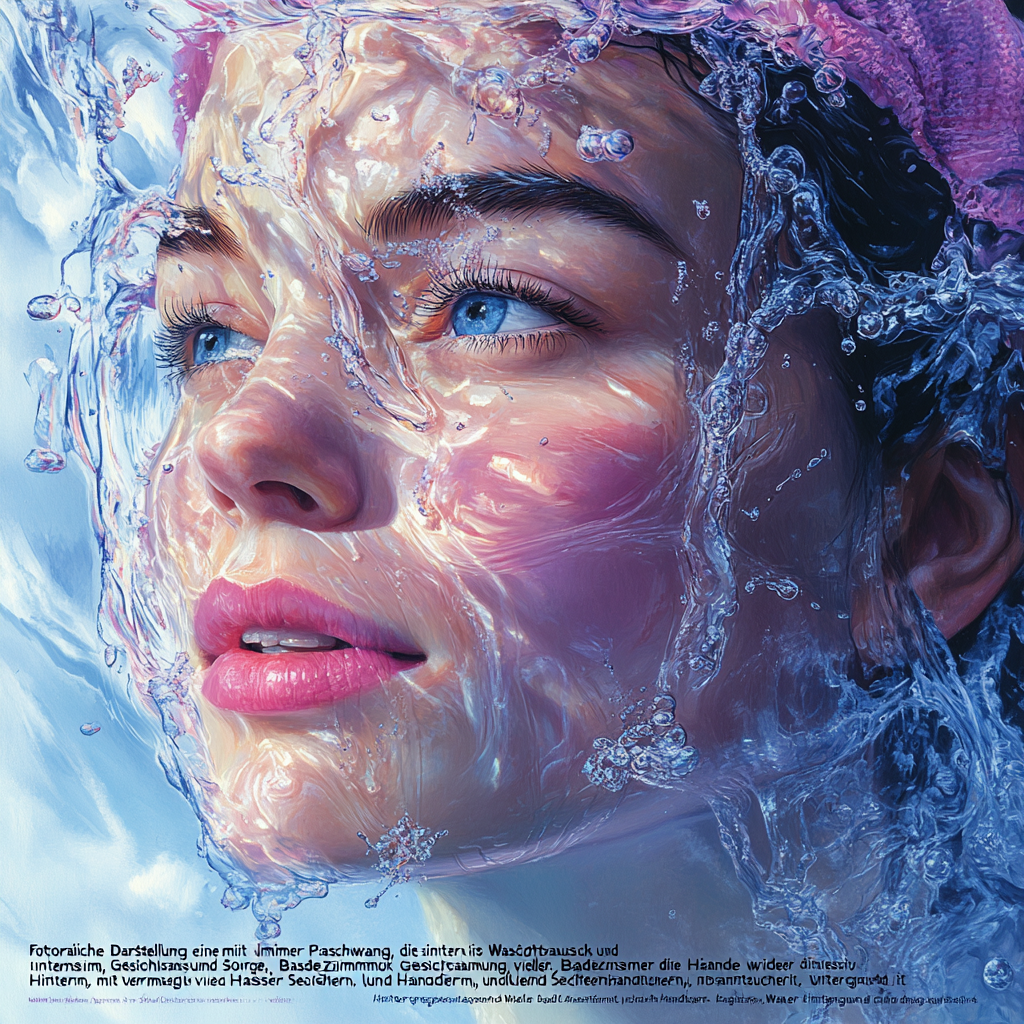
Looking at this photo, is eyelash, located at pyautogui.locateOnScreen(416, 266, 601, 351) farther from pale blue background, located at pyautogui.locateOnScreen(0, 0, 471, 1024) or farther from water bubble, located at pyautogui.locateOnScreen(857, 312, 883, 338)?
pale blue background, located at pyautogui.locateOnScreen(0, 0, 471, 1024)

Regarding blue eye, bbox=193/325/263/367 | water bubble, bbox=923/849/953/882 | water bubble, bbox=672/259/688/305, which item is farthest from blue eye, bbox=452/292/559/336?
water bubble, bbox=923/849/953/882

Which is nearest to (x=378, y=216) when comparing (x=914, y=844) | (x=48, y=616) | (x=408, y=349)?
(x=408, y=349)

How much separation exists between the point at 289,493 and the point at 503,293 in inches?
9.8

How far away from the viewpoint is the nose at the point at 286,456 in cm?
77

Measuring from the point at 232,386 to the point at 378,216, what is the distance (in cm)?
23

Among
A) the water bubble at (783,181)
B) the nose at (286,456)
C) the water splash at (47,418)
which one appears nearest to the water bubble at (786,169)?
the water bubble at (783,181)

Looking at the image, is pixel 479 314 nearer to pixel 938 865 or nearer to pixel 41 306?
pixel 41 306

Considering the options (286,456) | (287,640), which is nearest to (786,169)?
(286,456)

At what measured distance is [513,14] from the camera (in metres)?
0.81

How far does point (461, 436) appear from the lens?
801 mm

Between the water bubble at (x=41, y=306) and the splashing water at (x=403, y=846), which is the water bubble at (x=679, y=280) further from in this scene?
the water bubble at (x=41, y=306)

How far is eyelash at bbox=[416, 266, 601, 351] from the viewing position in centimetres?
79

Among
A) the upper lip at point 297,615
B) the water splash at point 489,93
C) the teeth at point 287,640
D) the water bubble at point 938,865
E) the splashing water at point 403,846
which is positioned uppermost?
the water splash at point 489,93

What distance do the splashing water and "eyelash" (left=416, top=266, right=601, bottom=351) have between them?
42cm
